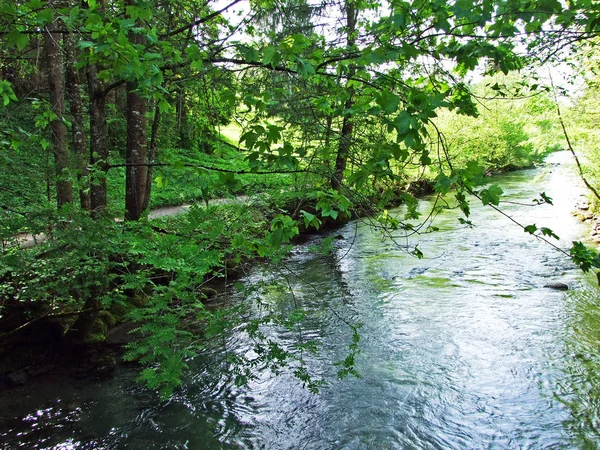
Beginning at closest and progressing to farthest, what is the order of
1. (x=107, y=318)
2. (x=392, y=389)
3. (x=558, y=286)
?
(x=392, y=389)
(x=107, y=318)
(x=558, y=286)

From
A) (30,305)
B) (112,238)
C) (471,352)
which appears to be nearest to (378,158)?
(112,238)

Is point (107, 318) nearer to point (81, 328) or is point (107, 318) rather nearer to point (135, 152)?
point (81, 328)

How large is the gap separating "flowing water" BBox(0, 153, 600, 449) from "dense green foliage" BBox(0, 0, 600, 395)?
0.78 meters

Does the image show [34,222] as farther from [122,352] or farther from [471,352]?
[471,352]

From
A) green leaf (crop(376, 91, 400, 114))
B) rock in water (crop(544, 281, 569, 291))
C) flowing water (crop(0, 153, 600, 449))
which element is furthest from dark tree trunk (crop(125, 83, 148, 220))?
rock in water (crop(544, 281, 569, 291))

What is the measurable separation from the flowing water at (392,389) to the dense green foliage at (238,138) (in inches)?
30.6

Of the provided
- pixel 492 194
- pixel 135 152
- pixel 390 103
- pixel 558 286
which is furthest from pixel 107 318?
pixel 558 286

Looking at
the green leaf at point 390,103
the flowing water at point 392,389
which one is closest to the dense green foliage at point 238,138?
the green leaf at point 390,103

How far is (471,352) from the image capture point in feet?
19.7

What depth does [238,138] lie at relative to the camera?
260 cm

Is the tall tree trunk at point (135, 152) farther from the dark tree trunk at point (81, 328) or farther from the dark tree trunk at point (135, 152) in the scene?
the dark tree trunk at point (81, 328)

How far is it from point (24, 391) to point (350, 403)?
13.7 feet

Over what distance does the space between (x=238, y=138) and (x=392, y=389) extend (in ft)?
13.5

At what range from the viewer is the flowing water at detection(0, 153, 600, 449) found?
4.34 m
